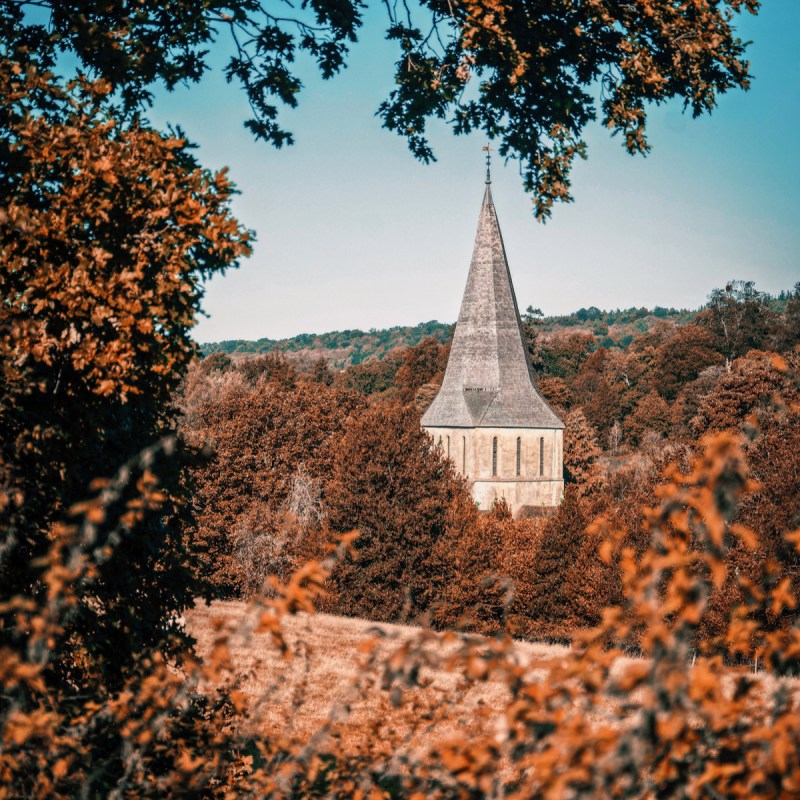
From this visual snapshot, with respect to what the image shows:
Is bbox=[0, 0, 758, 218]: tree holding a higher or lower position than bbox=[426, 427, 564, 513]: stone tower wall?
higher

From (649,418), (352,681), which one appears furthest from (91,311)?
(649,418)

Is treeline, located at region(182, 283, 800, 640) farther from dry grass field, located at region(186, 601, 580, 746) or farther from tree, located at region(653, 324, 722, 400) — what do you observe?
tree, located at region(653, 324, 722, 400)

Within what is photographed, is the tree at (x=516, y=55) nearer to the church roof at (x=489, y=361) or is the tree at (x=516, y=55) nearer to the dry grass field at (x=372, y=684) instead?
the dry grass field at (x=372, y=684)

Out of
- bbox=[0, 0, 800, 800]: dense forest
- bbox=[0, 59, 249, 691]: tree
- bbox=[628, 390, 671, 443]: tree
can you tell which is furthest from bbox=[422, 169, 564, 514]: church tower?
bbox=[0, 59, 249, 691]: tree

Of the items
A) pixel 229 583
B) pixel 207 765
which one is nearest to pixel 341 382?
pixel 229 583

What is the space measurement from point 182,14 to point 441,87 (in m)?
2.43

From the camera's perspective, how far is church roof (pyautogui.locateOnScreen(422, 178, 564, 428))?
2026 inches

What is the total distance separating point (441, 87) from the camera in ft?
26.0

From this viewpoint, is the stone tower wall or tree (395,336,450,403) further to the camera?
tree (395,336,450,403)

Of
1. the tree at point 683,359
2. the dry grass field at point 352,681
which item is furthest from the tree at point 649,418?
the dry grass field at point 352,681

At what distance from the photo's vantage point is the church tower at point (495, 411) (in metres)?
51.3

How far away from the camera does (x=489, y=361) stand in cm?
5228

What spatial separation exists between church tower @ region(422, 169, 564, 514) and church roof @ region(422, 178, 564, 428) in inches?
2.4

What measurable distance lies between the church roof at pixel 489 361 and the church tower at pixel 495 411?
0.06m
